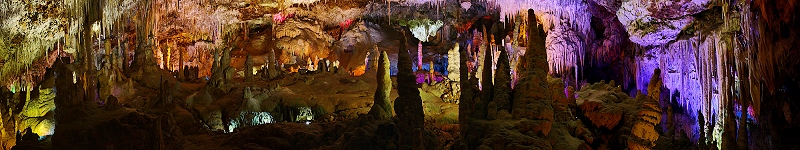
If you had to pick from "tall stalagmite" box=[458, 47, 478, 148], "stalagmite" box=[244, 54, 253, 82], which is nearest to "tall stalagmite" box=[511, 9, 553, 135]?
"tall stalagmite" box=[458, 47, 478, 148]

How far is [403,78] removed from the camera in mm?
9156

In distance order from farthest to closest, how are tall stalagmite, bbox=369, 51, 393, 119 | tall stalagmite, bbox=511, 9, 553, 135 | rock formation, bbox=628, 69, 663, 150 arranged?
tall stalagmite, bbox=369, 51, 393, 119 → rock formation, bbox=628, 69, 663, 150 → tall stalagmite, bbox=511, 9, 553, 135

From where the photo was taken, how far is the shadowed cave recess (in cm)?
1077

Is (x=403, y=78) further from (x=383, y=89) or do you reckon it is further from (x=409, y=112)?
(x=383, y=89)

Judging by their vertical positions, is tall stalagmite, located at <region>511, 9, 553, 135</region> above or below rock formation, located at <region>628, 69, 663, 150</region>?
above

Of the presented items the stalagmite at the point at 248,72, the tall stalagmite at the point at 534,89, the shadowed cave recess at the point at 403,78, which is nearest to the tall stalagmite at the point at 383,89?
the shadowed cave recess at the point at 403,78

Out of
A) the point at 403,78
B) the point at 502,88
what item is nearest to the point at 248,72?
the point at 502,88

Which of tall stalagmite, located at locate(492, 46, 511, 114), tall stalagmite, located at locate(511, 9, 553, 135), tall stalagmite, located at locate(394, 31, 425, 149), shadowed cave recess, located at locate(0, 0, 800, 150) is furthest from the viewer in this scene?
tall stalagmite, located at locate(492, 46, 511, 114)

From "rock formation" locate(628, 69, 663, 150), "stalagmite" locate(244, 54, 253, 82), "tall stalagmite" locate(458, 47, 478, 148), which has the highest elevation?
"stalagmite" locate(244, 54, 253, 82)

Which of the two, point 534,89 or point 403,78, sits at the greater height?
point 403,78

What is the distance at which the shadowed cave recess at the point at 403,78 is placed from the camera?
35.3ft

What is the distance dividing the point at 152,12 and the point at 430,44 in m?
13.2

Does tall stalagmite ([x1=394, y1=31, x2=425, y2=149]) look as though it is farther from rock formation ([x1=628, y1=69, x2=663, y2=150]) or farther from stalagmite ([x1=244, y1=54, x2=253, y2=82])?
stalagmite ([x1=244, y1=54, x2=253, y2=82])

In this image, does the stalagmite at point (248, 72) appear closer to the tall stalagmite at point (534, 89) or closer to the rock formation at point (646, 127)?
the tall stalagmite at point (534, 89)
